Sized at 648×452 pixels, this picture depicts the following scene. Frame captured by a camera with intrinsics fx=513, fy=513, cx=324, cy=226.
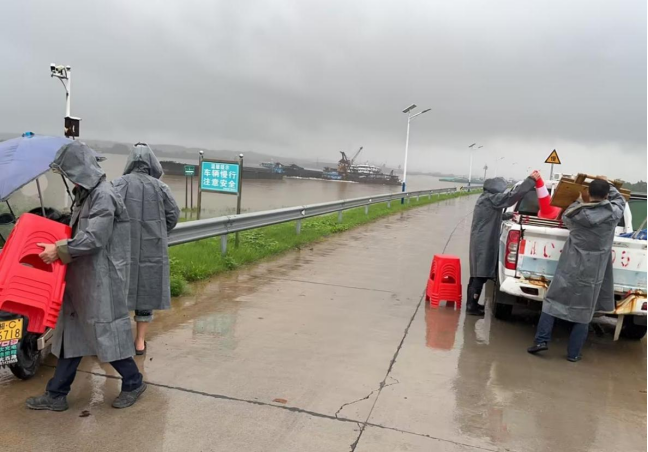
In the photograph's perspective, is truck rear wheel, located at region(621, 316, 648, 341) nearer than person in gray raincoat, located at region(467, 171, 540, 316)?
Yes

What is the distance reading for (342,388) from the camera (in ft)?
13.7

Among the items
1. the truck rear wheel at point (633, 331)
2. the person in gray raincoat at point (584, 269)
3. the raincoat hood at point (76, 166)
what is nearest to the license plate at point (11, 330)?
the raincoat hood at point (76, 166)

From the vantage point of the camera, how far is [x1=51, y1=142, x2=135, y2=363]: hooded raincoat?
343cm

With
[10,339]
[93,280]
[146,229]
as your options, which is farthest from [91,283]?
[146,229]

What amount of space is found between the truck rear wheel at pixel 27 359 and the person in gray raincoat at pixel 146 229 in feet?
2.50

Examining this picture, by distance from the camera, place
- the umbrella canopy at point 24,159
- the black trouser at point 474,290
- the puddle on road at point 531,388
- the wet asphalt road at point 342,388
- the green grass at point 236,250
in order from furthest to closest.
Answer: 1. the green grass at point 236,250
2. the black trouser at point 474,290
3. the umbrella canopy at point 24,159
4. the puddle on road at point 531,388
5. the wet asphalt road at point 342,388

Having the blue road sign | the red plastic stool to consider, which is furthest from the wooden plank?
the blue road sign

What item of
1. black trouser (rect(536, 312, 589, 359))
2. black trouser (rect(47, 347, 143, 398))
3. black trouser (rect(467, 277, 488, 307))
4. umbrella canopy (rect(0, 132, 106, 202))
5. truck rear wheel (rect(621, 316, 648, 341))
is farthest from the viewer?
black trouser (rect(467, 277, 488, 307))

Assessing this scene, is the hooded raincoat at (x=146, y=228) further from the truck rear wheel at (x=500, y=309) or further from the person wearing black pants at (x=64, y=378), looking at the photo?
the truck rear wheel at (x=500, y=309)

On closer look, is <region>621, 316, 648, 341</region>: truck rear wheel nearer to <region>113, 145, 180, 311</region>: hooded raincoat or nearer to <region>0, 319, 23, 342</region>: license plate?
<region>113, 145, 180, 311</region>: hooded raincoat

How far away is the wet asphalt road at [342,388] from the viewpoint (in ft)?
11.1

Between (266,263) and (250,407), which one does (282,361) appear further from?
(266,263)

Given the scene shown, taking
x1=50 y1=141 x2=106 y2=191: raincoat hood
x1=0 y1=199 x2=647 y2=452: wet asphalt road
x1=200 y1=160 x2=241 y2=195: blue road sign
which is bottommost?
x1=0 y1=199 x2=647 y2=452: wet asphalt road

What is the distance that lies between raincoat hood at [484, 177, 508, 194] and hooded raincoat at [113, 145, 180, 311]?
157 inches
